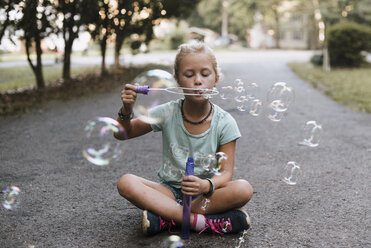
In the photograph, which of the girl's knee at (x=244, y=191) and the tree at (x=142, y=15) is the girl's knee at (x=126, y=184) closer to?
the girl's knee at (x=244, y=191)

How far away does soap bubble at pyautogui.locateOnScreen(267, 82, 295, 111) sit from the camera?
13.4 feet

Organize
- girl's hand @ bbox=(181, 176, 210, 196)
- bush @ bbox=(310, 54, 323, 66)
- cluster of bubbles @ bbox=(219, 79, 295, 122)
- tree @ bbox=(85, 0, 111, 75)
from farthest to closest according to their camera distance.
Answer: bush @ bbox=(310, 54, 323, 66) < tree @ bbox=(85, 0, 111, 75) < cluster of bubbles @ bbox=(219, 79, 295, 122) < girl's hand @ bbox=(181, 176, 210, 196)

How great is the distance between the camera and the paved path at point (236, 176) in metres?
2.87

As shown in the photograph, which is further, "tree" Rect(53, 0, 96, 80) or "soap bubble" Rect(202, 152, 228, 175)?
"tree" Rect(53, 0, 96, 80)

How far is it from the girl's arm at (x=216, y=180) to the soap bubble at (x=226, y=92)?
20.9 inches

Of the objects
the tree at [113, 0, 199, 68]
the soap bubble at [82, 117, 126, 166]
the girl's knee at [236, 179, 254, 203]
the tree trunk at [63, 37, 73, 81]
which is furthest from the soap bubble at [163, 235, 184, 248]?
the tree at [113, 0, 199, 68]

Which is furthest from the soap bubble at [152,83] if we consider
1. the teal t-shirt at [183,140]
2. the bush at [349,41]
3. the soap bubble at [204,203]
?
the bush at [349,41]

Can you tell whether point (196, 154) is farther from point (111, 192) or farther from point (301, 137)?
point (301, 137)

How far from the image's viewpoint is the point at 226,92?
11.3ft

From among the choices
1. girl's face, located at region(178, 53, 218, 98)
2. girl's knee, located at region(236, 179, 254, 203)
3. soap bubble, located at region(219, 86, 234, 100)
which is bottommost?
girl's knee, located at region(236, 179, 254, 203)

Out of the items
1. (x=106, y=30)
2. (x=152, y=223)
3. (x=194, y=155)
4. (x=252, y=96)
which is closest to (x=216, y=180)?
(x=194, y=155)

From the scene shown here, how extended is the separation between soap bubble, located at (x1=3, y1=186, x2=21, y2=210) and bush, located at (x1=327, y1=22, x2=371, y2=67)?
1463cm

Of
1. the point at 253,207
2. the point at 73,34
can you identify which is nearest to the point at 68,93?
the point at 73,34

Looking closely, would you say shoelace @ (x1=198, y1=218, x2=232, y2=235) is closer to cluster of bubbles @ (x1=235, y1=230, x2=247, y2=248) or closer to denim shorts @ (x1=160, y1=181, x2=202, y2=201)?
cluster of bubbles @ (x1=235, y1=230, x2=247, y2=248)
